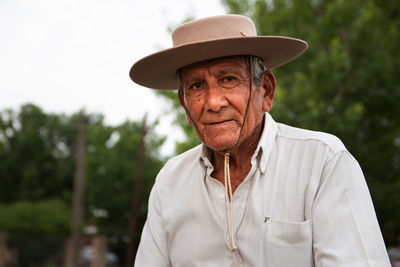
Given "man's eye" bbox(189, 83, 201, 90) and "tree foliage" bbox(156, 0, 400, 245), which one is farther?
"tree foliage" bbox(156, 0, 400, 245)

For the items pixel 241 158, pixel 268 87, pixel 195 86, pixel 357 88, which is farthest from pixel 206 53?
pixel 357 88

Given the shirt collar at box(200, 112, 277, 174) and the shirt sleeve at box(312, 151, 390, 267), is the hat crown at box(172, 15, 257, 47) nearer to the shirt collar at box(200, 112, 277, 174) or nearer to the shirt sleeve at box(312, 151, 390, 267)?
the shirt collar at box(200, 112, 277, 174)

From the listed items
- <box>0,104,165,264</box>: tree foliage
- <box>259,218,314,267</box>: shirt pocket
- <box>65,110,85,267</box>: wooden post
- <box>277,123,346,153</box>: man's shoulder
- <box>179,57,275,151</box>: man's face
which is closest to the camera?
<box>259,218,314,267</box>: shirt pocket

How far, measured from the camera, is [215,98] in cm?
205

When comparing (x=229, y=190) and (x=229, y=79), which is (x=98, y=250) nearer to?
(x=229, y=190)

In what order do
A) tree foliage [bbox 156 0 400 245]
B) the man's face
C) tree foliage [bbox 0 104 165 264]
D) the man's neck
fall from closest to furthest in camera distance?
the man's face, the man's neck, tree foliage [bbox 156 0 400 245], tree foliage [bbox 0 104 165 264]

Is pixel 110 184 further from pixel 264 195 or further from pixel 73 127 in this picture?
pixel 264 195

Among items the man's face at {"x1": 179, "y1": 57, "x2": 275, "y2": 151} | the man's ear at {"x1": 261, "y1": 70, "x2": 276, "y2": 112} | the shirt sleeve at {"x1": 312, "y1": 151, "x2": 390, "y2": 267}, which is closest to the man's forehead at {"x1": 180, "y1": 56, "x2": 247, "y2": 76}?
the man's face at {"x1": 179, "y1": 57, "x2": 275, "y2": 151}

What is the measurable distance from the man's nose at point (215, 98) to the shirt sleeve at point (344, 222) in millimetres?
504

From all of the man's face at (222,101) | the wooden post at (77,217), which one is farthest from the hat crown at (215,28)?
the wooden post at (77,217)

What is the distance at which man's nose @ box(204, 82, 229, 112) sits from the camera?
2039mm

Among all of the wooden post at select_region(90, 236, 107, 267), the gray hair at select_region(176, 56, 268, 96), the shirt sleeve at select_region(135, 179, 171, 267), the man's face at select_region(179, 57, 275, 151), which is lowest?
the wooden post at select_region(90, 236, 107, 267)

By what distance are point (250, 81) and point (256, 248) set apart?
2.34ft

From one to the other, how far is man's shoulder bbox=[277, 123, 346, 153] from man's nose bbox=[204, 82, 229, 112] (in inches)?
13.0
